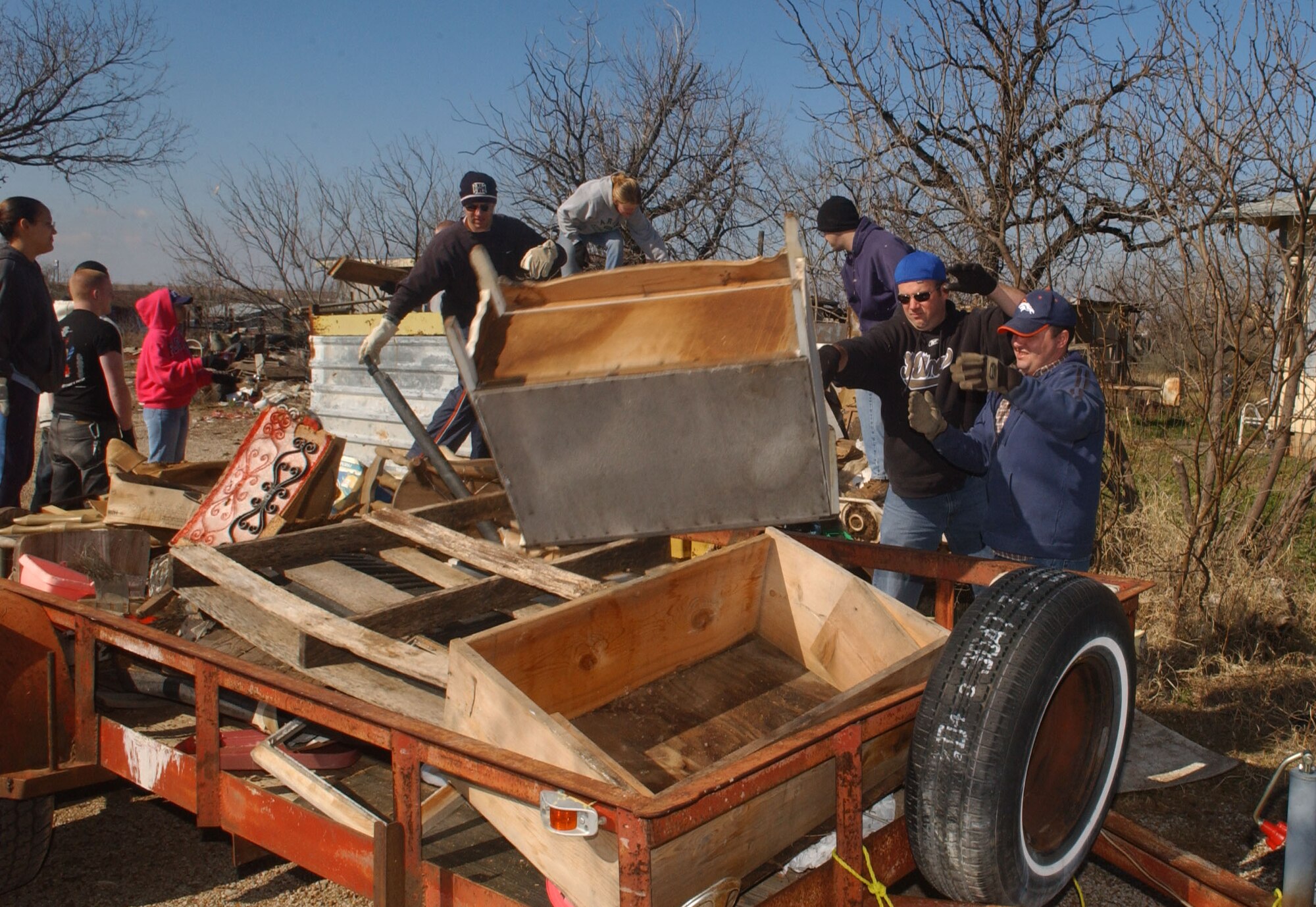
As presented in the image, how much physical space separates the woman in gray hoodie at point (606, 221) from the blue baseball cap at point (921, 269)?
3.09m

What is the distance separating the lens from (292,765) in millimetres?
2621

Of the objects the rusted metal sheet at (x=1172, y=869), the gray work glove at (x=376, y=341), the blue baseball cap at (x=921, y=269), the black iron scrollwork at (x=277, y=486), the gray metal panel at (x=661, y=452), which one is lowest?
the rusted metal sheet at (x=1172, y=869)

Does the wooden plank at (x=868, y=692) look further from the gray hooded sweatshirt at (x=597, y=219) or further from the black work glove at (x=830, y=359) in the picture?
the gray hooded sweatshirt at (x=597, y=219)

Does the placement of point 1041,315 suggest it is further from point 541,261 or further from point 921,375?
point 541,261

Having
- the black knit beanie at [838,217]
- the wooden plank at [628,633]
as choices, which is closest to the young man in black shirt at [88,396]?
the black knit beanie at [838,217]

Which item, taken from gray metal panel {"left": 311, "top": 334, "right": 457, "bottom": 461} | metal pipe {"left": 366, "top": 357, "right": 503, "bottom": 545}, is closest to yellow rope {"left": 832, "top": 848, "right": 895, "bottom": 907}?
metal pipe {"left": 366, "top": 357, "right": 503, "bottom": 545}

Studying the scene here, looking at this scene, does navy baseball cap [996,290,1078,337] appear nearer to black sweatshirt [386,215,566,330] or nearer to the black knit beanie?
the black knit beanie

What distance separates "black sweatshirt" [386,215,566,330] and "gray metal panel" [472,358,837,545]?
2.61 meters

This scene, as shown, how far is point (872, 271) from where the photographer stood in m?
5.04

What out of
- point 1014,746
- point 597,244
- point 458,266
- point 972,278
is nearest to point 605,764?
point 1014,746

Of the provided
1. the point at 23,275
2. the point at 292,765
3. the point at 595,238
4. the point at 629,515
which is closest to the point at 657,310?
the point at 629,515

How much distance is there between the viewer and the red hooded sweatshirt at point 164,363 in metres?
6.79

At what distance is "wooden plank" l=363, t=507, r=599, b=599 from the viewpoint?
3.21 metres

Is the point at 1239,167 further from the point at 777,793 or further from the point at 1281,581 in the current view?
the point at 777,793
